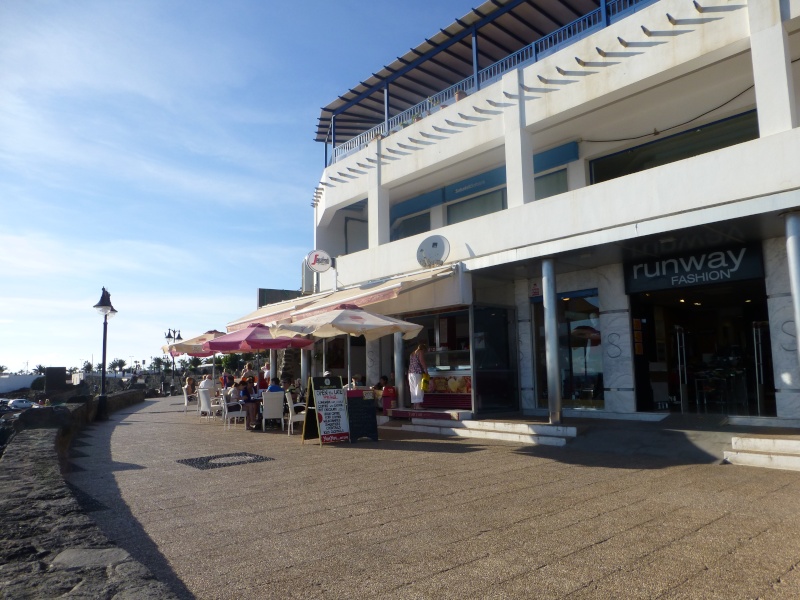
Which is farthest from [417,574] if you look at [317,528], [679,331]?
[679,331]

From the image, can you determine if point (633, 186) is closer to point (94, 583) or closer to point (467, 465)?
point (467, 465)

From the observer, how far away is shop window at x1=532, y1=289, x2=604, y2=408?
12941 millimetres

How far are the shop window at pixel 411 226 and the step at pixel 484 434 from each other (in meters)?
6.76

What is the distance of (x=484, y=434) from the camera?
37.7 ft

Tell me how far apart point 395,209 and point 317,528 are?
14.4 metres

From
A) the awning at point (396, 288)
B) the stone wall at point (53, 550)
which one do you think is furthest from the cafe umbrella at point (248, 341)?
the stone wall at point (53, 550)

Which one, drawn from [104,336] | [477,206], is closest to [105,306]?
[104,336]

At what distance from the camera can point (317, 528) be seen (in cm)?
516

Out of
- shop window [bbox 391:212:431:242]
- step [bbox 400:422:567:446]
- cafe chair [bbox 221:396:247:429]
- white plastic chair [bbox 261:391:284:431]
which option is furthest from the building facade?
cafe chair [bbox 221:396:247:429]

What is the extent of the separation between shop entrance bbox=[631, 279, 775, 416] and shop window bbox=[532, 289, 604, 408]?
83cm

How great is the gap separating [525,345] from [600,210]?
13.8ft

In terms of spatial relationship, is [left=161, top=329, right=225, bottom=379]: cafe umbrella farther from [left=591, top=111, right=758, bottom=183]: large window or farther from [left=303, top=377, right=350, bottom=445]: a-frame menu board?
[left=591, top=111, right=758, bottom=183]: large window

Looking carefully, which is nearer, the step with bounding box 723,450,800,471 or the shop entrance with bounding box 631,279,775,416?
the step with bounding box 723,450,800,471

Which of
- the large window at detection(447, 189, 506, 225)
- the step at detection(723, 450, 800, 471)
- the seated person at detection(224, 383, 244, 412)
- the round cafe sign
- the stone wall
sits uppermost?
the large window at detection(447, 189, 506, 225)
